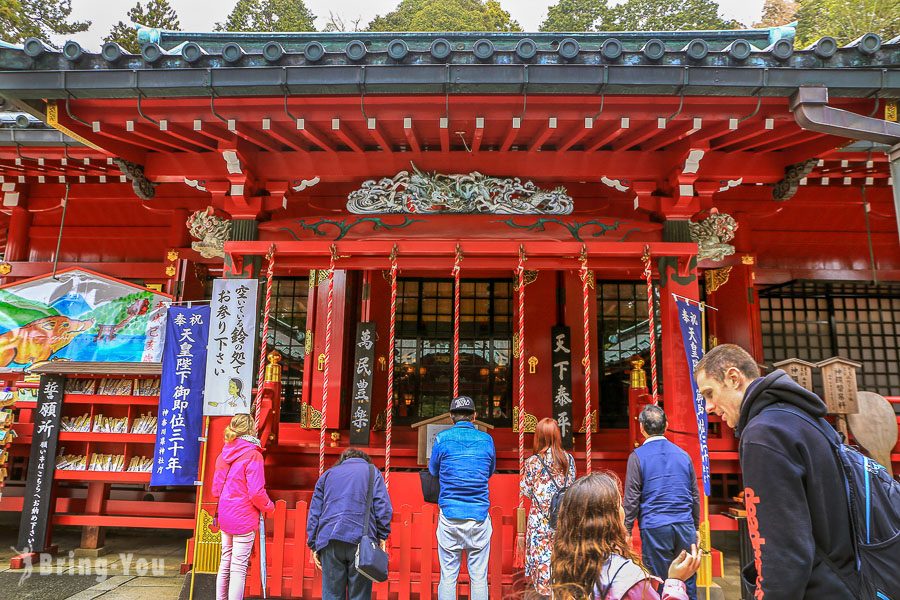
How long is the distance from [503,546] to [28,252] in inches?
333

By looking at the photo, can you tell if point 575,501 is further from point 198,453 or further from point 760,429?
point 198,453

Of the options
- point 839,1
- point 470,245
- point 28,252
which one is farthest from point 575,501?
point 839,1

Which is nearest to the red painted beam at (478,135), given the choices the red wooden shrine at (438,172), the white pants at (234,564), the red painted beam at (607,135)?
the red wooden shrine at (438,172)

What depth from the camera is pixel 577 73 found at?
4.65 metres

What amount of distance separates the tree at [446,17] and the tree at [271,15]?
365 cm

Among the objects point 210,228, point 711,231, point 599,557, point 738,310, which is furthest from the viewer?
point 738,310

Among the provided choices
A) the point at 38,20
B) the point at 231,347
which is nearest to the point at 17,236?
the point at 231,347

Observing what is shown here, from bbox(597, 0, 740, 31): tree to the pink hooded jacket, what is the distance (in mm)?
28193

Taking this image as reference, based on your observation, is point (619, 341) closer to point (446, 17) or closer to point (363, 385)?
point (363, 385)

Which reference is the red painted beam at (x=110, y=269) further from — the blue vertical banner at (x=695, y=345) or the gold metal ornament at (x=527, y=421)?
the blue vertical banner at (x=695, y=345)

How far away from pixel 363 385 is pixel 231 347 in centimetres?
253

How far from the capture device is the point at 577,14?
28.8 metres

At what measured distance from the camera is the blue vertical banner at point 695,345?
216 inches

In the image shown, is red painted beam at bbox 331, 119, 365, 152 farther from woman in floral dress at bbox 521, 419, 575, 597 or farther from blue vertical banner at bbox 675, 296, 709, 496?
blue vertical banner at bbox 675, 296, 709, 496
